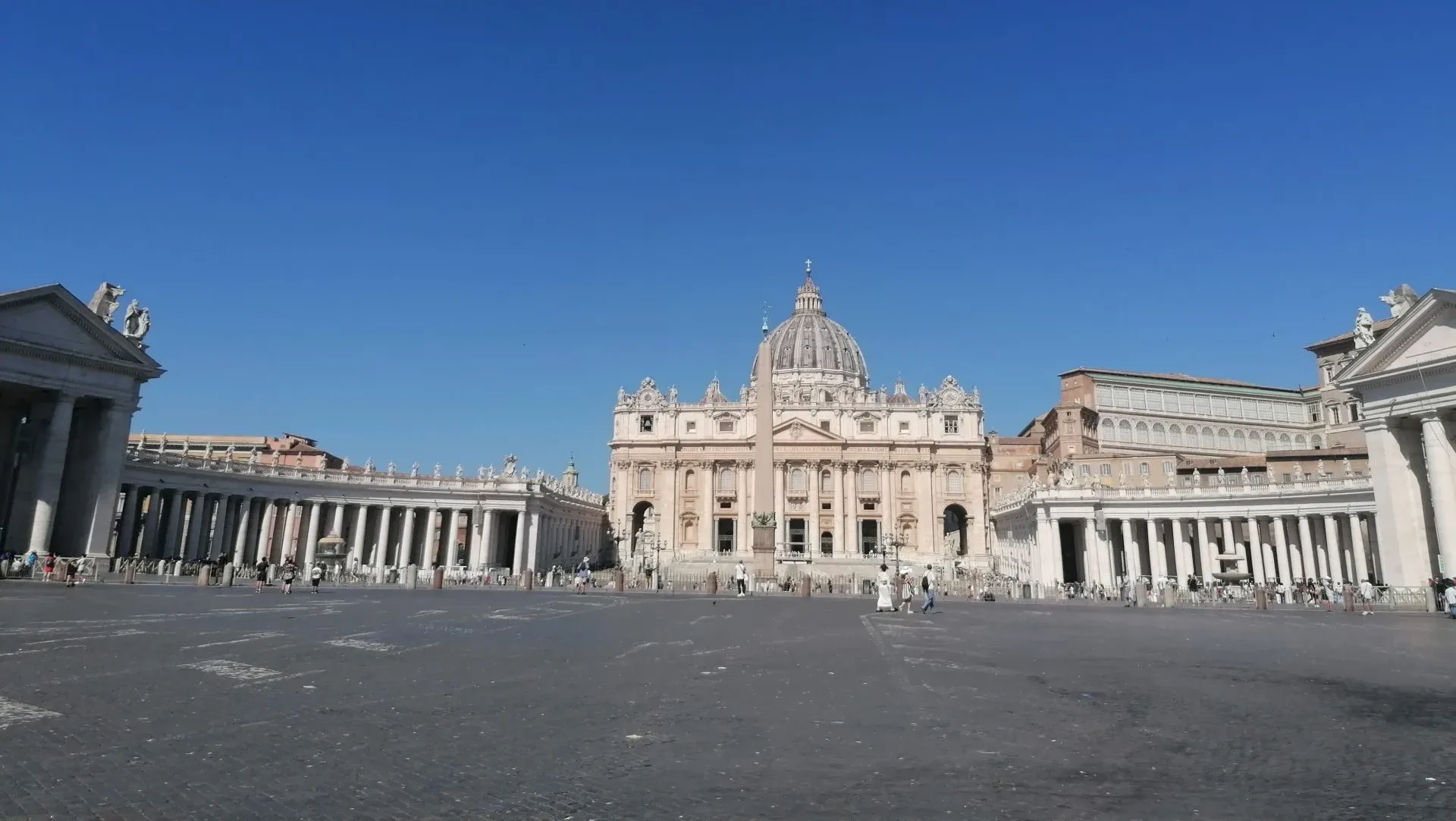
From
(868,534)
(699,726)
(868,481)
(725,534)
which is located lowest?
(699,726)

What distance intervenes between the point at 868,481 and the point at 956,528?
41.6 ft

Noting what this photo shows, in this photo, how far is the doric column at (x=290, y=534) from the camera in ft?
206

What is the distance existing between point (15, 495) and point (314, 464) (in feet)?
149

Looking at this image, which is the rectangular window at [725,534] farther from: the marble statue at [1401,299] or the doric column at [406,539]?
the marble statue at [1401,299]

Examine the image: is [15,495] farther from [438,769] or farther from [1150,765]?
[1150,765]

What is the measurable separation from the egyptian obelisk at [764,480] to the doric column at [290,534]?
32135 millimetres

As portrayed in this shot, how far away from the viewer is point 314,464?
78438mm

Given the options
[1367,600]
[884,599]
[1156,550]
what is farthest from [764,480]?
[1156,550]

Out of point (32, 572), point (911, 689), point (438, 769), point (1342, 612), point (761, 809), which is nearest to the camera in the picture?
point (761, 809)

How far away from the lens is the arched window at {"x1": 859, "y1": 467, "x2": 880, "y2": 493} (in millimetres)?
83375

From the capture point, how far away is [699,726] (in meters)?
7.66

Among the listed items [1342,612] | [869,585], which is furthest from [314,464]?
[1342,612]

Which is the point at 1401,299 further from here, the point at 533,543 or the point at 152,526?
the point at 152,526

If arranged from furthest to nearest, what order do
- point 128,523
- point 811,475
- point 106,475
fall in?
point 811,475 → point 128,523 → point 106,475
